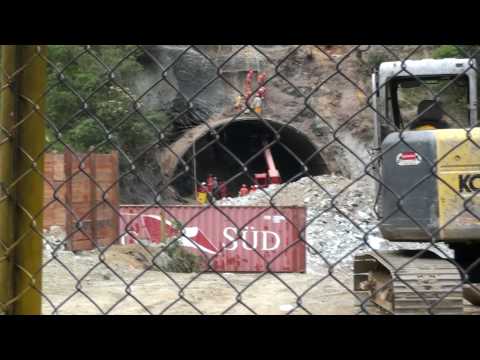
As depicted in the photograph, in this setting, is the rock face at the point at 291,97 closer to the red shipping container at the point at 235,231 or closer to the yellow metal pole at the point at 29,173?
the red shipping container at the point at 235,231

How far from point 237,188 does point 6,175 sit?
23.5 metres

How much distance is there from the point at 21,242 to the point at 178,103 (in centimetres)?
2266

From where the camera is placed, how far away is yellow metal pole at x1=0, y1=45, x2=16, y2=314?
2.08m

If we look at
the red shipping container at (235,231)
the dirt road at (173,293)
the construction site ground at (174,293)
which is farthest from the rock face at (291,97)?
the dirt road at (173,293)

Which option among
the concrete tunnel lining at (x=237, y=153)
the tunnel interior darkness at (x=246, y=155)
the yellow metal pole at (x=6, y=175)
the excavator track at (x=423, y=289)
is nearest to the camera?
the yellow metal pole at (x=6, y=175)

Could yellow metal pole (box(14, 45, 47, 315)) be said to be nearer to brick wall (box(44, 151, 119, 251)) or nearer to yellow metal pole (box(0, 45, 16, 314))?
yellow metal pole (box(0, 45, 16, 314))

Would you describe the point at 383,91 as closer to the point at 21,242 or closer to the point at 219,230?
the point at 21,242

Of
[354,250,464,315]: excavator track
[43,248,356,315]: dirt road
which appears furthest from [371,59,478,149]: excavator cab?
[43,248,356,315]: dirt road

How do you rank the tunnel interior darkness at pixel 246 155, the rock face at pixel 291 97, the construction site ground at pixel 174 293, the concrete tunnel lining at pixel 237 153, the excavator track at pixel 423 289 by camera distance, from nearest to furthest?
the excavator track at pixel 423 289
the construction site ground at pixel 174 293
the concrete tunnel lining at pixel 237 153
the rock face at pixel 291 97
the tunnel interior darkness at pixel 246 155

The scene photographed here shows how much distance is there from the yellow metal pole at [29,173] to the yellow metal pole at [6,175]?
0.08 feet

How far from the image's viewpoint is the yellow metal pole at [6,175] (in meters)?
2.08

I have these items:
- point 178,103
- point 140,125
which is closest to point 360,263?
point 140,125

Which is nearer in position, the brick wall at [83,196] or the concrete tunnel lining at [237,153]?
the brick wall at [83,196]
